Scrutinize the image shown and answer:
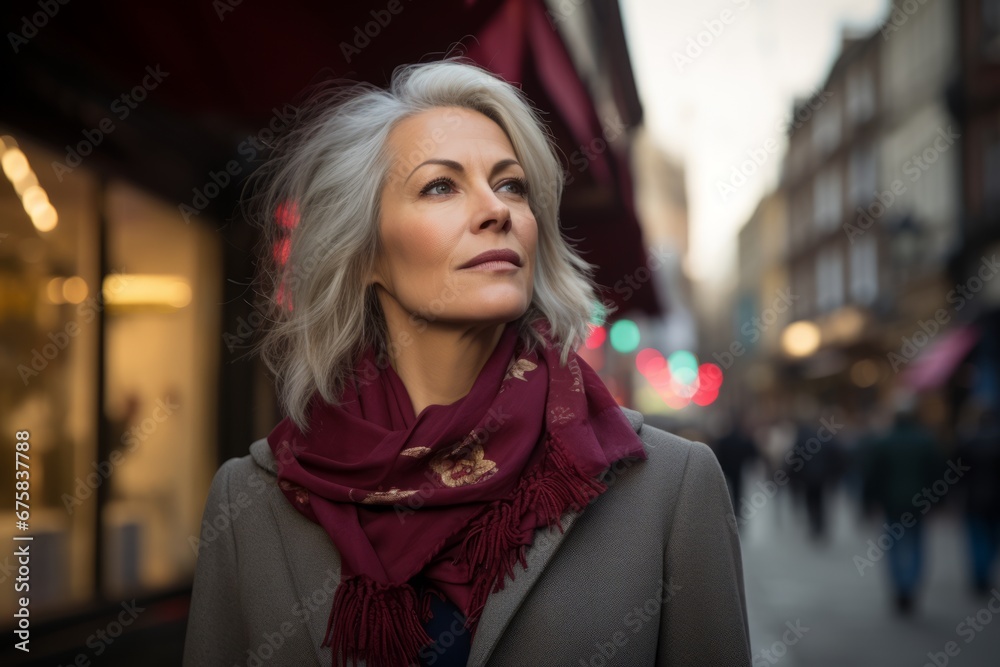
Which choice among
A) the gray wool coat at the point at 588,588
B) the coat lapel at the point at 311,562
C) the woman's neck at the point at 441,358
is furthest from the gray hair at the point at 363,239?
the gray wool coat at the point at 588,588

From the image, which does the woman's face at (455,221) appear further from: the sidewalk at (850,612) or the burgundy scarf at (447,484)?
the sidewalk at (850,612)

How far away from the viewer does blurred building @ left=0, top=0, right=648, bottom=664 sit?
3637mm

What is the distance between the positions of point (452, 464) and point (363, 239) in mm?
645

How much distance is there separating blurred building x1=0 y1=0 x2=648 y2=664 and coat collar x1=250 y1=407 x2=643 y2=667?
1.65 meters

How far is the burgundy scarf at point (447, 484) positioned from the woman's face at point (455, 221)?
0.77ft

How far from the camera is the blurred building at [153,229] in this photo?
3637 mm

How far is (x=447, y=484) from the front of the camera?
7.35 feet

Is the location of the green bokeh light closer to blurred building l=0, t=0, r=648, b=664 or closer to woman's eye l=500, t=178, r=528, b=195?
blurred building l=0, t=0, r=648, b=664

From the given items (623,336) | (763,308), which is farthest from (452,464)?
(763,308)

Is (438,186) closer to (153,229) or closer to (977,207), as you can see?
(153,229)

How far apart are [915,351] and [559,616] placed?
26562mm

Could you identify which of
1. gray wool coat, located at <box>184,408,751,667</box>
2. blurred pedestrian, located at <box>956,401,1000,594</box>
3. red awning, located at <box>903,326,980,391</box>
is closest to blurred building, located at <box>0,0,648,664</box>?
gray wool coat, located at <box>184,408,751,667</box>

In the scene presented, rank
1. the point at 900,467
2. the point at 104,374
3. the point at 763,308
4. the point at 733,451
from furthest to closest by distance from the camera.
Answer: the point at 763,308 → the point at 733,451 → the point at 900,467 → the point at 104,374

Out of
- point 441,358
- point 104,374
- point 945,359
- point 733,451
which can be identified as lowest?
point 945,359
